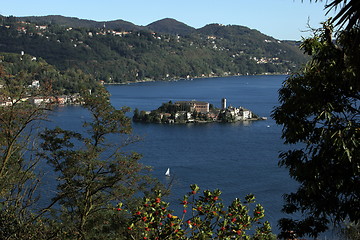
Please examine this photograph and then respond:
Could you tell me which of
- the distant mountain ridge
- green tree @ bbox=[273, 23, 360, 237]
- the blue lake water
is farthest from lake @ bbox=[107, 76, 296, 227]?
the distant mountain ridge

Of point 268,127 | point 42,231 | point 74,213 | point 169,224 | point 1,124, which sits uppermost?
point 1,124

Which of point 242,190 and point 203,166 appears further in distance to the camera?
point 203,166

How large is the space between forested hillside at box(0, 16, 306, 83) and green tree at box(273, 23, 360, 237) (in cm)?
7042

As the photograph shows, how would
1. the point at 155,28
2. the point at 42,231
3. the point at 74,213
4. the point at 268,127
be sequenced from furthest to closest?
the point at 155,28 < the point at 268,127 < the point at 74,213 < the point at 42,231

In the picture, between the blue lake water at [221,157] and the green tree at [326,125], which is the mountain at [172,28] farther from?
the green tree at [326,125]

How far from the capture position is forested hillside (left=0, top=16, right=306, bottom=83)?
81250 millimetres

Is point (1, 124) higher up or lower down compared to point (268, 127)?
higher up

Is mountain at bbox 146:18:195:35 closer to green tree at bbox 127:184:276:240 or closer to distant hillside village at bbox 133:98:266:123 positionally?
distant hillside village at bbox 133:98:266:123

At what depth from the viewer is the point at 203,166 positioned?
72.6ft

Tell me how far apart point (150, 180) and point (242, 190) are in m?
13.2

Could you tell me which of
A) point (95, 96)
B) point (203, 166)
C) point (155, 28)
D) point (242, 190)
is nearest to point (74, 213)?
point (95, 96)

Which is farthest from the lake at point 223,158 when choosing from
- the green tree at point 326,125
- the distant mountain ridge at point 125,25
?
the distant mountain ridge at point 125,25

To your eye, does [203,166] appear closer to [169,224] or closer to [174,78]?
[169,224]

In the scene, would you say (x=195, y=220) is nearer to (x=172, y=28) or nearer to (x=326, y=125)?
(x=326, y=125)
